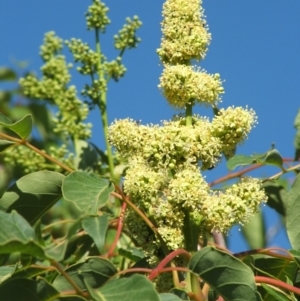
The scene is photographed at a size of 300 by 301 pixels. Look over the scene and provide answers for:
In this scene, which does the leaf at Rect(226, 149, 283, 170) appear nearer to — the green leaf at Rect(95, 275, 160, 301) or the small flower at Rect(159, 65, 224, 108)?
the small flower at Rect(159, 65, 224, 108)

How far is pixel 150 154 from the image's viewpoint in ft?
6.82

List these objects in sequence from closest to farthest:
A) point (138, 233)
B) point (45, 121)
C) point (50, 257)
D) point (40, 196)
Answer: point (50, 257)
point (138, 233)
point (40, 196)
point (45, 121)

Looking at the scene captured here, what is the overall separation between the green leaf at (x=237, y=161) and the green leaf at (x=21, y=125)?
21.5 inches

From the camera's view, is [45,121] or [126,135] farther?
[45,121]

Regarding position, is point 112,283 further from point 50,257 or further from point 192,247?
point 192,247

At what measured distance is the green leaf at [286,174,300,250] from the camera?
2234mm

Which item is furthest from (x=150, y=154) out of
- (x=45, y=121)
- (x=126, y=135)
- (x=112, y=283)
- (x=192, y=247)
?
(x=45, y=121)

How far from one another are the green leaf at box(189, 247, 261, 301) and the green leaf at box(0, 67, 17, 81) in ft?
11.6

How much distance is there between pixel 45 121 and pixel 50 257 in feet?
10.2

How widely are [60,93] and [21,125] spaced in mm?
1464

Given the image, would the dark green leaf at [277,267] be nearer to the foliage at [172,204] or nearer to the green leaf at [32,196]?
the foliage at [172,204]

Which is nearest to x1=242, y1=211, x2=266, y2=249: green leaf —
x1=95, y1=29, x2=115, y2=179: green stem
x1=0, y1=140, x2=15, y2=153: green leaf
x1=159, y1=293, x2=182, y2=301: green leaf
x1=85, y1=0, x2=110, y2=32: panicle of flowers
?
x1=95, y1=29, x2=115, y2=179: green stem

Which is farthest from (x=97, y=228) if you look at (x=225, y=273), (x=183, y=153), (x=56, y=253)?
(x=183, y=153)

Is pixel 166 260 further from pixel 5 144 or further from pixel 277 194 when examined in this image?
pixel 277 194
